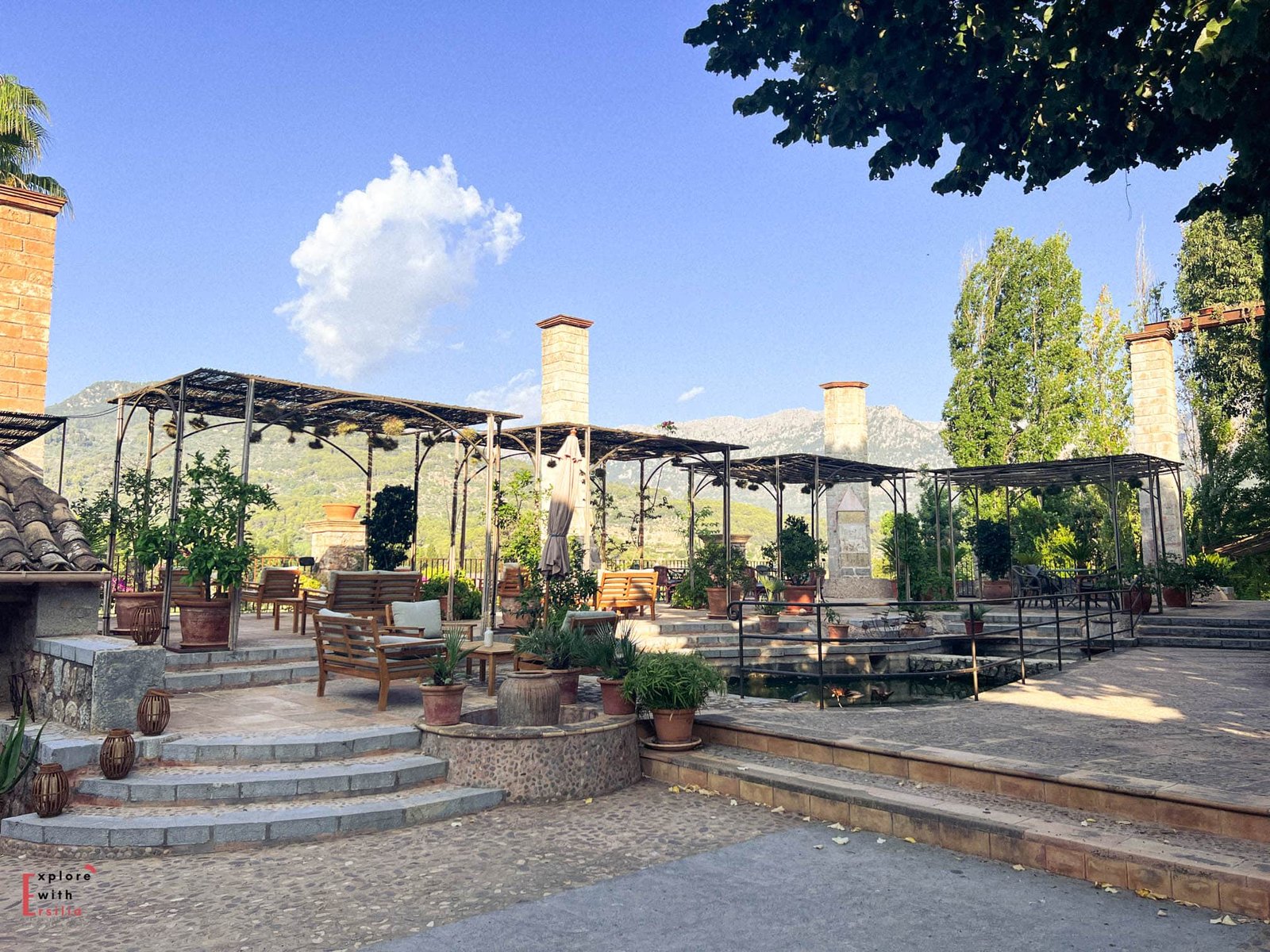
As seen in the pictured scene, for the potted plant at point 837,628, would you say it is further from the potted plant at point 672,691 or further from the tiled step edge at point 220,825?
the tiled step edge at point 220,825

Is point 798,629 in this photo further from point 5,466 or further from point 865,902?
point 5,466

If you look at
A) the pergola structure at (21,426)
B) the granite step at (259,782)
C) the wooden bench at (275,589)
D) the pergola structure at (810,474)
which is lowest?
the granite step at (259,782)

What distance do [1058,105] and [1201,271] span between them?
72.7 ft

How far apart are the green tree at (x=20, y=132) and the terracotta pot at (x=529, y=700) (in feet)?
49.7

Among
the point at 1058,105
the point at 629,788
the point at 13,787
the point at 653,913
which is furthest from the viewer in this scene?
the point at 629,788

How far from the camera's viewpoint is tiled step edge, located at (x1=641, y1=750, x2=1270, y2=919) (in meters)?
3.47

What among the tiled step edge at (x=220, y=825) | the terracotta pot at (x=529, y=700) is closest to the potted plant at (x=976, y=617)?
the terracotta pot at (x=529, y=700)

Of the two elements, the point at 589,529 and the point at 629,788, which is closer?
the point at 629,788

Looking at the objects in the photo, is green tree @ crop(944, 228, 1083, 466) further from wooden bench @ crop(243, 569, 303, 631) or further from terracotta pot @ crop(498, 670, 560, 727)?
terracotta pot @ crop(498, 670, 560, 727)

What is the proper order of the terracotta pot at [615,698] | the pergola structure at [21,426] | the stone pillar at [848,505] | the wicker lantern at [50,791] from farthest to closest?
the stone pillar at [848,505]
the pergola structure at [21,426]
the terracotta pot at [615,698]
the wicker lantern at [50,791]

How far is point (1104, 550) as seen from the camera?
18688mm

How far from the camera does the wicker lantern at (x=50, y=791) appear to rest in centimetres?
451

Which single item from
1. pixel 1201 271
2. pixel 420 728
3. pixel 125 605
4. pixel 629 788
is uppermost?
pixel 1201 271

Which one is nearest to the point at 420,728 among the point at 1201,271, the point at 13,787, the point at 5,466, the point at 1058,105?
the point at 13,787
